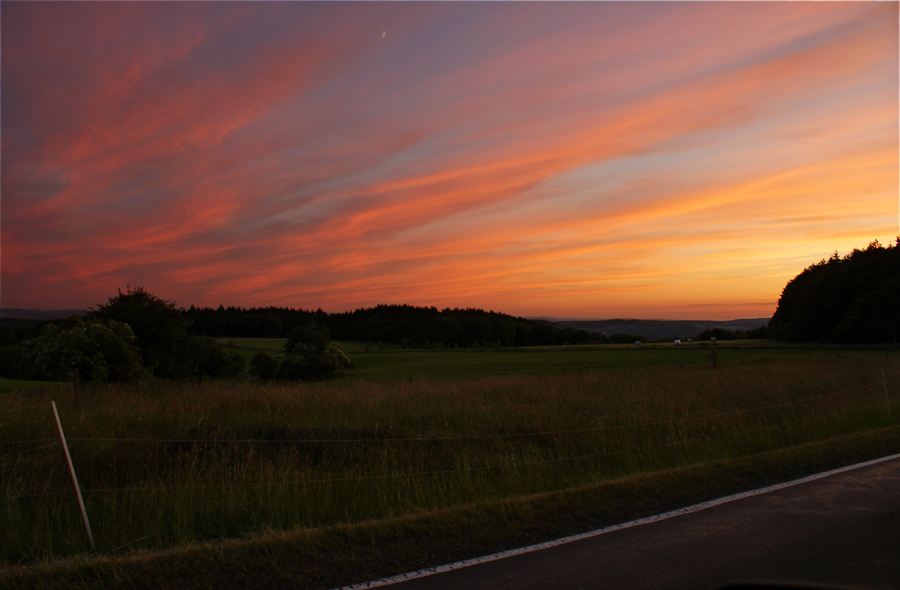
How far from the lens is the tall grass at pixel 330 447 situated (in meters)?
6.82

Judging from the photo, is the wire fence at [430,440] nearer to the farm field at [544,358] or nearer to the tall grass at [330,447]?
the tall grass at [330,447]

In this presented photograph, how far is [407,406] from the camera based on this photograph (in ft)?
51.4

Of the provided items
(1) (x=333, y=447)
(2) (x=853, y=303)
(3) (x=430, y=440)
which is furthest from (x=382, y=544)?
(2) (x=853, y=303)

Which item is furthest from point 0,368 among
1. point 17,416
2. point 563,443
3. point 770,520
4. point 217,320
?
point 770,520

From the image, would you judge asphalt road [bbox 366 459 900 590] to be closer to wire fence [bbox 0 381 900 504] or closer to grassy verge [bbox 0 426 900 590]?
grassy verge [bbox 0 426 900 590]

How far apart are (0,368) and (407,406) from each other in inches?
2929

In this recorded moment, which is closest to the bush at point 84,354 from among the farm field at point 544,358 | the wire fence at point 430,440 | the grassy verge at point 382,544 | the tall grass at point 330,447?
the tall grass at point 330,447

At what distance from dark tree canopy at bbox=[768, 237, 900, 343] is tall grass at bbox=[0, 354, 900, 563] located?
64.6 m

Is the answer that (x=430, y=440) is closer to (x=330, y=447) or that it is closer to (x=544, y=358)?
(x=330, y=447)

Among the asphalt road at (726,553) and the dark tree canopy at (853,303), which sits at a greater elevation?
the dark tree canopy at (853,303)

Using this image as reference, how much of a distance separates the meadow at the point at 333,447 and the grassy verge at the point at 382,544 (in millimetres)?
505

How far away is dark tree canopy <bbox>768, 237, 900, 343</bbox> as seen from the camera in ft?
224

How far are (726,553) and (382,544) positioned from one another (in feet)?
11.5

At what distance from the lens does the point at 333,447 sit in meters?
11.2
